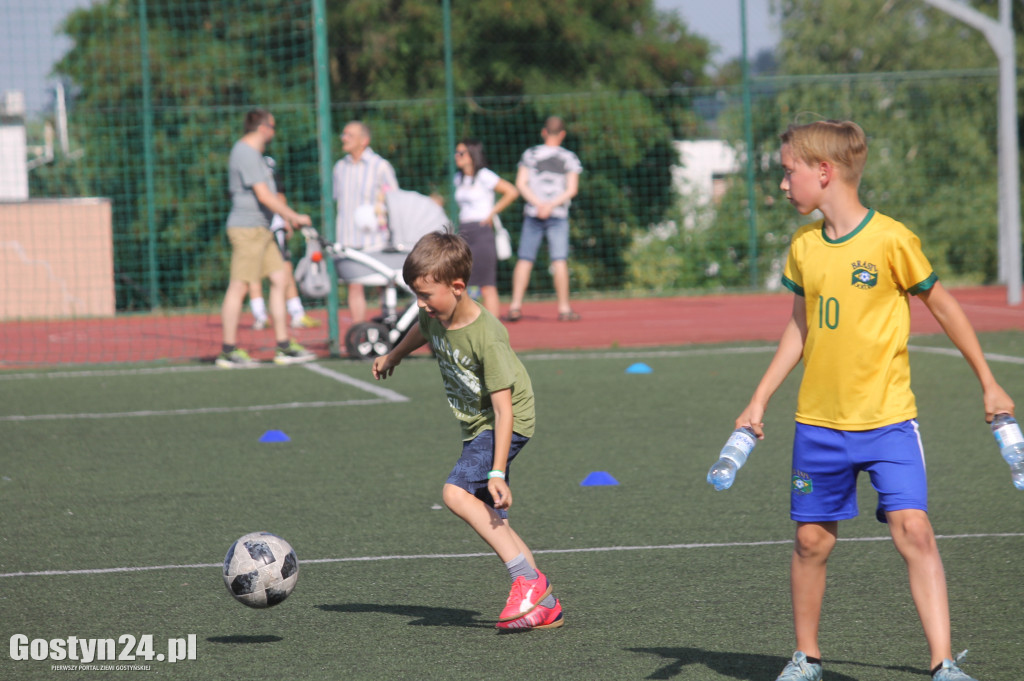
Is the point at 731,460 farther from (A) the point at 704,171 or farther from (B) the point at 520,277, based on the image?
(A) the point at 704,171

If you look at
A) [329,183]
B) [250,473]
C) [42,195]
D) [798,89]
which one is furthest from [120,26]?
[250,473]

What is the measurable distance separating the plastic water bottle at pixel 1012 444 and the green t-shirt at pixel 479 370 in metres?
1.50

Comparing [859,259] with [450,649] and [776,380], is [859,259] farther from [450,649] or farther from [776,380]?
[450,649]

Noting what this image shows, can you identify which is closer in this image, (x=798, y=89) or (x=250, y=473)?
(x=250, y=473)

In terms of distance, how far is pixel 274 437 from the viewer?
7770mm

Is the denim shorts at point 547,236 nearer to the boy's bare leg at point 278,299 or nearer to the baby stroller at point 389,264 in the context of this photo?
the baby stroller at point 389,264

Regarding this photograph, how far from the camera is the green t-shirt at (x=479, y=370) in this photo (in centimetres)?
412

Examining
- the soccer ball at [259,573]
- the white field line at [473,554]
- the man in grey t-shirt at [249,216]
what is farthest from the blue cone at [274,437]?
the soccer ball at [259,573]

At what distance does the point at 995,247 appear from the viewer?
20.8 metres

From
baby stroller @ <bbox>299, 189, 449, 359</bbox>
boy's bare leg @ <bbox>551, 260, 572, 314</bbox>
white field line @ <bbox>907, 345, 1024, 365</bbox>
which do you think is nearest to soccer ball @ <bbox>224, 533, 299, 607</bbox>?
baby stroller @ <bbox>299, 189, 449, 359</bbox>

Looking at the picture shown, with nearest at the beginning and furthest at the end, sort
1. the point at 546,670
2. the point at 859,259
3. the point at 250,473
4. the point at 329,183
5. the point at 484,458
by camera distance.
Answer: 1. the point at 859,259
2. the point at 546,670
3. the point at 484,458
4. the point at 250,473
5. the point at 329,183

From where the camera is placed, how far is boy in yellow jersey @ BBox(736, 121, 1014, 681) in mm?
3404

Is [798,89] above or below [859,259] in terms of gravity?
above

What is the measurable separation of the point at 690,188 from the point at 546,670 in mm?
17546
